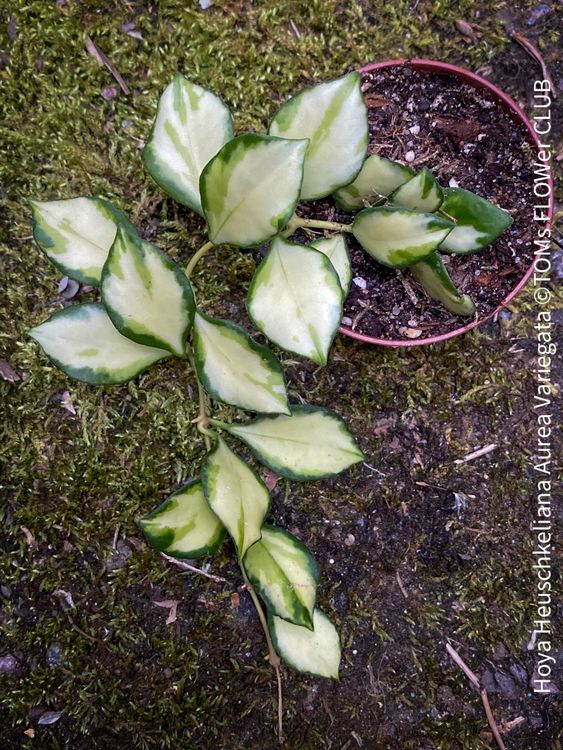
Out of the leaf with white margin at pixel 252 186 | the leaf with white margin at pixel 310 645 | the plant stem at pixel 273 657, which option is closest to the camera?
the leaf with white margin at pixel 252 186

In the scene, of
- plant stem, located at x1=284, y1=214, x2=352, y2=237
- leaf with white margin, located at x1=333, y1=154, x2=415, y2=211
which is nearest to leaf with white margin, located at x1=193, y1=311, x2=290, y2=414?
plant stem, located at x1=284, y1=214, x2=352, y2=237

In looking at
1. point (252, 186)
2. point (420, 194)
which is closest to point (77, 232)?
point (252, 186)

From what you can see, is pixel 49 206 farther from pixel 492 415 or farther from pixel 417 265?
pixel 492 415

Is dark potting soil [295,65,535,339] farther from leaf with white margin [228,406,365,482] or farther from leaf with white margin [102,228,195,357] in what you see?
leaf with white margin [102,228,195,357]

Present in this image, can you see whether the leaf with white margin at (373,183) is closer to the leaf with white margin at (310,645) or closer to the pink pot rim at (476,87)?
the pink pot rim at (476,87)

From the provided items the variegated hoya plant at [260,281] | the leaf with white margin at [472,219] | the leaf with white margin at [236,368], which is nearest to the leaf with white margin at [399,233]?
the variegated hoya plant at [260,281]

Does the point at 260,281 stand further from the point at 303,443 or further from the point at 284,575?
the point at 284,575
